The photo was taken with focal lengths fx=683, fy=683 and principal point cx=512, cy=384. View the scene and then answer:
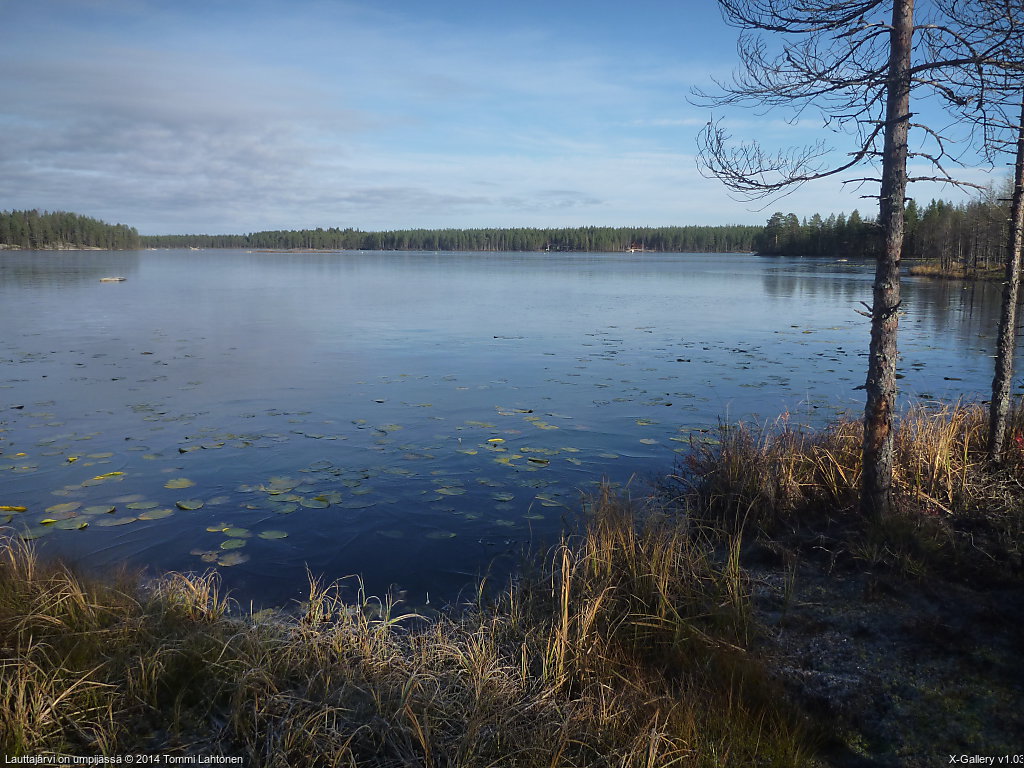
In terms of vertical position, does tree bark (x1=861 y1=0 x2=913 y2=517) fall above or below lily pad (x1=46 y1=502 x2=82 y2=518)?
above

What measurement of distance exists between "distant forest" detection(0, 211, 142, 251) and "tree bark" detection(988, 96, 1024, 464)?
17332 cm

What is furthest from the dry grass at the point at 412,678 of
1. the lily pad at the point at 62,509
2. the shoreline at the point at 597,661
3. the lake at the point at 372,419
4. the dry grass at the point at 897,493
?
the lily pad at the point at 62,509

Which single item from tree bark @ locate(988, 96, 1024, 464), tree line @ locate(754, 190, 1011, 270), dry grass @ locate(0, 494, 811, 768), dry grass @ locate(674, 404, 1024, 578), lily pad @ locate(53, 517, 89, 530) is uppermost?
tree line @ locate(754, 190, 1011, 270)

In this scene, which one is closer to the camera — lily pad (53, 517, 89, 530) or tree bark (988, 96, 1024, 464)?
tree bark (988, 96, 1024, 464)

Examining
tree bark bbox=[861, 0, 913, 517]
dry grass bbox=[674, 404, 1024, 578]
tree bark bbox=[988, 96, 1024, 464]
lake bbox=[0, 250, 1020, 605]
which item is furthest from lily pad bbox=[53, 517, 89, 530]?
tree bark bbox=[988, 96, 1024, 464]

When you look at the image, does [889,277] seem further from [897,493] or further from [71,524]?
[71,524]

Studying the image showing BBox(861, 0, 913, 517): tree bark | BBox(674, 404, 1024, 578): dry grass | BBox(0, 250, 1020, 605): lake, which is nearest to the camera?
BBox(861, 0, 913, 517): tree bark

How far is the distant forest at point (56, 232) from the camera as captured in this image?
142 metres

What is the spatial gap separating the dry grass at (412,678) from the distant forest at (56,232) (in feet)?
562

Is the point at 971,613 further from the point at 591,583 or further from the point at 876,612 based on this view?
the point at 591,583

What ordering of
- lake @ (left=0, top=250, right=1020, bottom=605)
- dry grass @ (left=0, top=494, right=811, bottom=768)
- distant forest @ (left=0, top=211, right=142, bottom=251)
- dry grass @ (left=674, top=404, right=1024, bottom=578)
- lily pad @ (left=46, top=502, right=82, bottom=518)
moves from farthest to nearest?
distant forest @ (left=0, top=211, right=142, bottom=251) < lily pad @ (left=46, top=502, right=82, bottom=518) < lake @ (left=0, top=250, right=1020, bottom=605) < dry grass @ (left=674, top=404, right=1024, bottom=578) < dry grass @ (left=0, top=494, right=811, bottom=768)

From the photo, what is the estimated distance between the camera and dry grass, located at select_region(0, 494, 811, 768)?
12.5ft

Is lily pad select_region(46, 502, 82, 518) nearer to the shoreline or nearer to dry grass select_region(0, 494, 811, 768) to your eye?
the shoreline

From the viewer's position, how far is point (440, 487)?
8.99m
